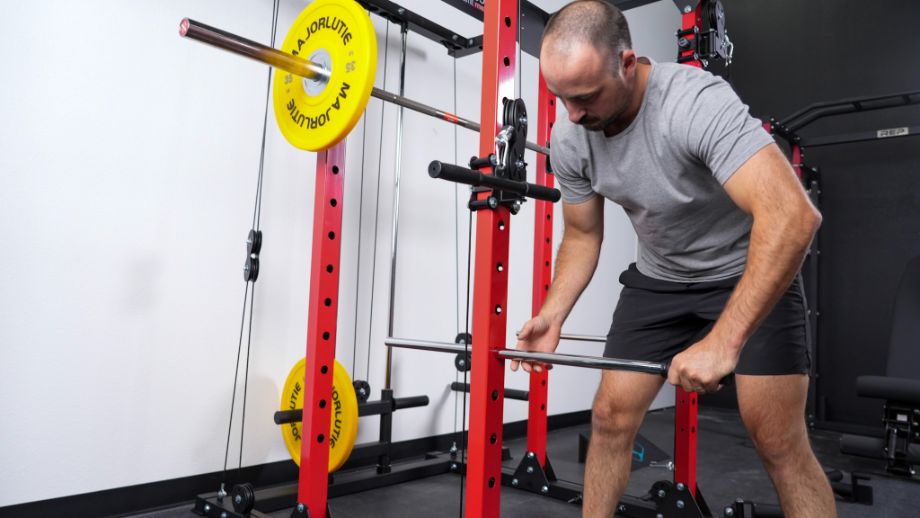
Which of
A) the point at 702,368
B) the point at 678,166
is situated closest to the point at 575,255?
the point at 678,166

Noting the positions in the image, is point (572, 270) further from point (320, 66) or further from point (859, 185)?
point (859, 185)

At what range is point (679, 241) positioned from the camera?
1510 mm

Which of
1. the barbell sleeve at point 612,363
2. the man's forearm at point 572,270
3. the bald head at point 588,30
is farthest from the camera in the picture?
the man's forearm at point 572,270

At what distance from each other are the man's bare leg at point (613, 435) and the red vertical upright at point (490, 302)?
1.28ft

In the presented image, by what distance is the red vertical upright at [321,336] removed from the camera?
180 centimetres

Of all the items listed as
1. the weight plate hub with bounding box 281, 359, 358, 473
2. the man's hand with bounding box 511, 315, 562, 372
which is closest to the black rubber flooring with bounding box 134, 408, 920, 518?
the weight plate hub with bounding box 281, 359, 358, 473

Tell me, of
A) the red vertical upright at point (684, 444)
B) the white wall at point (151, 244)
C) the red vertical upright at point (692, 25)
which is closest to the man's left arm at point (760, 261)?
the red vertical upright at point (684, 444)

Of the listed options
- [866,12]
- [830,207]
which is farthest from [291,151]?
[866,12]

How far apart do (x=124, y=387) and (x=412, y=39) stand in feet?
6.27

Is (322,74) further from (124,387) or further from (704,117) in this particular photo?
(124,387)

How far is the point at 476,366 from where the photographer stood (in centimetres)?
125

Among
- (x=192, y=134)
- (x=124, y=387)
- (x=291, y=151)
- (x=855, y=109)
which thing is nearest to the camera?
(x=124, y=387)

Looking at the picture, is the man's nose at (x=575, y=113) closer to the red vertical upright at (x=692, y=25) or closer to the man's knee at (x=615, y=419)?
the man's knee at (x=615, y=419)

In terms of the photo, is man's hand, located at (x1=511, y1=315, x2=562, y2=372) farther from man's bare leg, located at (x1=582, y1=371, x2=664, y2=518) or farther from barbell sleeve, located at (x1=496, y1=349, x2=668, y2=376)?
barbell sleeve, located at (x1=496, y1=349, x2=668, y2=376)
